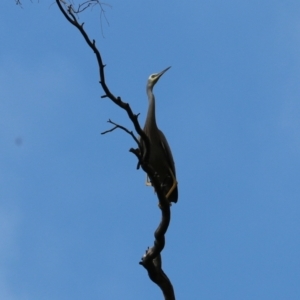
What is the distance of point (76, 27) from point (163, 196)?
1746mm

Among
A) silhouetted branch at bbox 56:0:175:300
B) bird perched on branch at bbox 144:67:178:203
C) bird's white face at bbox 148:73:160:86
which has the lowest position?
silhouetted branch at bbox 56:0:175:300

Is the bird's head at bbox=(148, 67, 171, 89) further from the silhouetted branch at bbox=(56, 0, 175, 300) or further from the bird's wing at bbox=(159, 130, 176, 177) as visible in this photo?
the silhouetted branch at bbox=(56, 0, 175, 300)

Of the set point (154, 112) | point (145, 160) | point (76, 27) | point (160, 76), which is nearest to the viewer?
point (76, 27)

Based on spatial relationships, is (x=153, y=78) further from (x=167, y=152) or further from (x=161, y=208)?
(x=161, y=208)

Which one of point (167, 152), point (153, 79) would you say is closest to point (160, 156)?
point (167, 152)

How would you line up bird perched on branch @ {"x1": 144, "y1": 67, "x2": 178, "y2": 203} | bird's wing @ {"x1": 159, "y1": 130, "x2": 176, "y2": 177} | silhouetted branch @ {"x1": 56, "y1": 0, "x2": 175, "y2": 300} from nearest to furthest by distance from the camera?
silhouetted branch @ {"x1": 56, "y1": 0, "x2": 175, "y2": 300} → bird perched on branch @ {"x1": 144, "y1": 67, "x2": 178, "y2": 203} → bird's wing @ {"x1": 159, "y1": 130, "x2": 176, "y2": 177}

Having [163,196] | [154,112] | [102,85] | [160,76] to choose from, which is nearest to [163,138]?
[154,112]

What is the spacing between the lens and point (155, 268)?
6.85m

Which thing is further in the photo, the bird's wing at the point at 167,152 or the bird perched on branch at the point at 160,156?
the bird's wing at the point at 167,152

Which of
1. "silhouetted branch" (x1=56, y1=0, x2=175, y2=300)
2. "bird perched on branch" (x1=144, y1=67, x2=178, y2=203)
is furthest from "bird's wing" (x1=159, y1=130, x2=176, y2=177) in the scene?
"silhouetted branch" (x1=56, y1=0, x2=175, y2=300)

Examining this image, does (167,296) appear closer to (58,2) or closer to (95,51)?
(95,51)

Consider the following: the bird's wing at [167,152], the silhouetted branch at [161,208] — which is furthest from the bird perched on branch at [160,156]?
the silhouetted branch at [161,208]

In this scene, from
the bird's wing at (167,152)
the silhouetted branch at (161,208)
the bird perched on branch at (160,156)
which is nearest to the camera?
the silhouetted branch at (161,208)

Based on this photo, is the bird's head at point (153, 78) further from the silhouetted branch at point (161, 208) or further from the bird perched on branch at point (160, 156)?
the silhouetted branch at point (161, 208)
